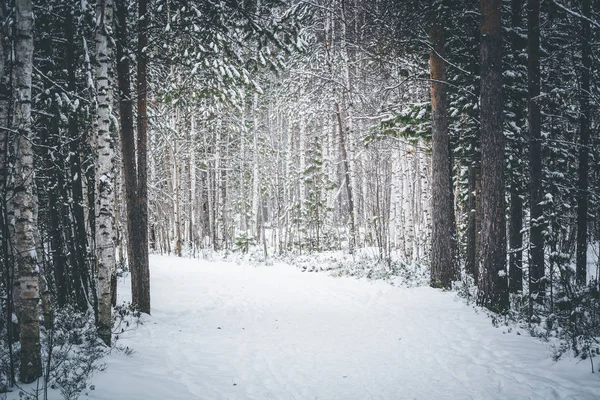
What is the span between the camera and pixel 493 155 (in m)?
6.74

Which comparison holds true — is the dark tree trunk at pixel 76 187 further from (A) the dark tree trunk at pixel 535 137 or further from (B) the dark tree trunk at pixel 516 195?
(B) the dark tree trunk at pixel 516 195

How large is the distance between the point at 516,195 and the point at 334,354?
5.73 m

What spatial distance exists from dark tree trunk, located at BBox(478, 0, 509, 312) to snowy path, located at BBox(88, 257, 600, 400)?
0.81 meters

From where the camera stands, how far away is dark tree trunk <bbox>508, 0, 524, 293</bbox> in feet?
24.5

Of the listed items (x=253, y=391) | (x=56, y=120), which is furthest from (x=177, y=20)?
(x=253, y=391)

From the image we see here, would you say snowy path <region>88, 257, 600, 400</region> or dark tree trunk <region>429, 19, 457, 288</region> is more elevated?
dark tree trunk <region>429, 19, 457, 288</region>

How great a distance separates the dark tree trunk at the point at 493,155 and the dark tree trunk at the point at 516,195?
37.8 inches

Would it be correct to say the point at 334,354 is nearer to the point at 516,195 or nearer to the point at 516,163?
the point at 516,195

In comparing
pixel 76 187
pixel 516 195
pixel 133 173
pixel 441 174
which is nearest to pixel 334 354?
pixel 133 173

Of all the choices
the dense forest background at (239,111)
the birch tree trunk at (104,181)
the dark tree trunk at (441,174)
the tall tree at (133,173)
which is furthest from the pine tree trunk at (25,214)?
the dark tree trunk at (441,174)

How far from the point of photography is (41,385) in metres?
3.54

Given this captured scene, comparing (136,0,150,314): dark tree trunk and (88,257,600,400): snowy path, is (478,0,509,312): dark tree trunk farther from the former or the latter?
(136,0,150,314): dark tree trunk

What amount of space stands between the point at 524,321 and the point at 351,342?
3.12 m

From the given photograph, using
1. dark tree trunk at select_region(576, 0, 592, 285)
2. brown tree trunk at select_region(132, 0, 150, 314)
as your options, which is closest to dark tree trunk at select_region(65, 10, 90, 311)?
brown tree trunk at select_region(132, 0, 150, 314)
